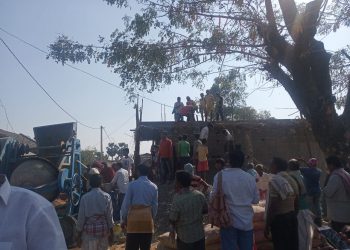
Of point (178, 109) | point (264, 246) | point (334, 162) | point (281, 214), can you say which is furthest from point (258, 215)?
point (178, 109)

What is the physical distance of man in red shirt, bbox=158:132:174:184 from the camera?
14.4 metres

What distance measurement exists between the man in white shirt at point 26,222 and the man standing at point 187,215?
4213mm

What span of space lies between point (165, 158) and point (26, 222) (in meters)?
12.9

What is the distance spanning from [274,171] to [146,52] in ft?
10.7

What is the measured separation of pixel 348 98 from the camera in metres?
7.44

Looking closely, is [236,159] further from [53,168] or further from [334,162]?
[53,168]

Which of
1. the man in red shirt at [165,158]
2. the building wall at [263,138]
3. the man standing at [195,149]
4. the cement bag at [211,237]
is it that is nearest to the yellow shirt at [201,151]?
the man standing at [195,149]

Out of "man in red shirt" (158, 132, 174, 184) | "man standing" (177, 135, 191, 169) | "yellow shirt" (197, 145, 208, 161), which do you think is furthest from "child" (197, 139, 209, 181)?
"man in red shirt" (158, 132, 174, 184)

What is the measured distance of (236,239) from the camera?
19.3ft

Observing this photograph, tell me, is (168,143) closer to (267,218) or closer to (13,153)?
(13,153)

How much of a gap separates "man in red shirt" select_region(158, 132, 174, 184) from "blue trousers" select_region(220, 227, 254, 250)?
8.54m

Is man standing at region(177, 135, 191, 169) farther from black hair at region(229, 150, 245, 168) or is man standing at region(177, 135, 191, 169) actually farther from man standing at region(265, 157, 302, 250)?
black hair at region(229, 150, 245, 168)

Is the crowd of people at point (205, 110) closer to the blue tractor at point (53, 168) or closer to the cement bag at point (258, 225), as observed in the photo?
the blue tractor at point (53, 168)

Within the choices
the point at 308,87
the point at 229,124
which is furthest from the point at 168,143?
the point at 308,87
